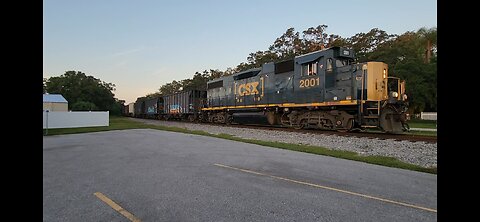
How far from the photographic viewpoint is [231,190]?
427cm

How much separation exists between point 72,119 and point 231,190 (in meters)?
17.0

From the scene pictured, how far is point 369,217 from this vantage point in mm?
3250

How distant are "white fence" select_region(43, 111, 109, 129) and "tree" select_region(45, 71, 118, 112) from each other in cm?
4875

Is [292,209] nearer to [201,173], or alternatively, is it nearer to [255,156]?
[201,173]

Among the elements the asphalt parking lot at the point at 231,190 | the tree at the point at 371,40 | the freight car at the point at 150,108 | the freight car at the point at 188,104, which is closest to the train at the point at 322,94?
the asphalt parking lot at the point at 231,190

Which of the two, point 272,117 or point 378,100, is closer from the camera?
point 378,100

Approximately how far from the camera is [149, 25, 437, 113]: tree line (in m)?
29.5

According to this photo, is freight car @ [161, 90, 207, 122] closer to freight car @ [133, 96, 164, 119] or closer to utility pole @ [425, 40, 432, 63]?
freight car @ [133, 96, 164, 119]

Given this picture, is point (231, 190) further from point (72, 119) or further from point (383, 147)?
point (72, 119)

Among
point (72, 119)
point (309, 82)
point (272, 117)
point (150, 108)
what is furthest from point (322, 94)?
point (150, 108)

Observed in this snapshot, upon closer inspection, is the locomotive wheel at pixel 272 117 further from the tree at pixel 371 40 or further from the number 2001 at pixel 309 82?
the tree at pixel 371 40

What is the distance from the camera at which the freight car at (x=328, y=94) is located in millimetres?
11820

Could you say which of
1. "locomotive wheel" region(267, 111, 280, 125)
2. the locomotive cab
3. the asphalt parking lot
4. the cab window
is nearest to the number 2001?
the cab window
